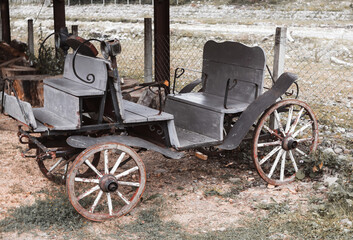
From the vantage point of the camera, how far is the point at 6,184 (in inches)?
213

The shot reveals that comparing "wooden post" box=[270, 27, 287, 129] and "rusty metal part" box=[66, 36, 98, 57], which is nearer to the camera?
"rusty metal part" box=[66, 36, 98, 57]

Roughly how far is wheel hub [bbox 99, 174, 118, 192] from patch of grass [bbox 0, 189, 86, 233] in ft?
1.25

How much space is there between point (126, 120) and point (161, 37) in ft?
10.3

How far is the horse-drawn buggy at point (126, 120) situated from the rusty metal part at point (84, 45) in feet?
0.05

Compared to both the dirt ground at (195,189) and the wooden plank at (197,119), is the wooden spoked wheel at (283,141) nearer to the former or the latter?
the dirt ground at (195,189)

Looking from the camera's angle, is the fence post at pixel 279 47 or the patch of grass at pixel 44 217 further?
the fence post at pixel 279 47

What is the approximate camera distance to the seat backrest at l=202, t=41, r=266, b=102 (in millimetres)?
5281

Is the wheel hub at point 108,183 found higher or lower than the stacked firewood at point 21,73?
lower

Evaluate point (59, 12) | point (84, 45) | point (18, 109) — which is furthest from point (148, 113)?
point (59, 12)

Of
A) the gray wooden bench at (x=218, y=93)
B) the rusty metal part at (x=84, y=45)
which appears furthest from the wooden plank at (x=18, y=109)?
the gray wooden bench at (x=218, y=93)

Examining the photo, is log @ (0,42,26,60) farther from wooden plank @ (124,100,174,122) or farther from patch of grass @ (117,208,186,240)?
patch of grass @ (117,208,186,240)

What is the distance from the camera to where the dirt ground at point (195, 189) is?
462 cm

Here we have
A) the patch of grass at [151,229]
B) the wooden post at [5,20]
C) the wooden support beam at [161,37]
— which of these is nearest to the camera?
the patch of grass at [151,229]

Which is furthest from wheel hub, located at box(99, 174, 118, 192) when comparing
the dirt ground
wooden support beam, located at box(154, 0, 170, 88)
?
wooden support beam, located at box(154, 0, 170, 88)
